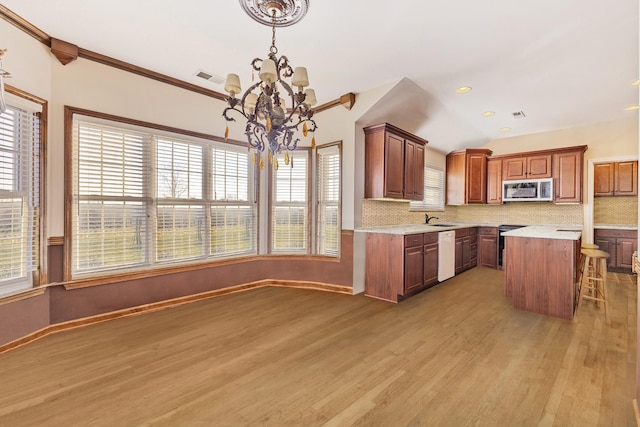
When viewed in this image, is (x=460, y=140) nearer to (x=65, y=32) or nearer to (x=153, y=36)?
(x=153, y=36)

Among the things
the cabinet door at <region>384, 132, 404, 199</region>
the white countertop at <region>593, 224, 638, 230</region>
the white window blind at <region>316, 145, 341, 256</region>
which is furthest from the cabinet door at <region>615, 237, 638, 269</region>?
the white window blind at <region>316, 145, 341, 256</region>

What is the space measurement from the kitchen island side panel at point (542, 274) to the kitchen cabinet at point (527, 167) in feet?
Result: 9.49

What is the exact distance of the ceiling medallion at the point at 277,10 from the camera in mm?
2148

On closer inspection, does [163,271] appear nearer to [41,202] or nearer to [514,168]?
[41,202]

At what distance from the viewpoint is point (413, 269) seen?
377 centimetres

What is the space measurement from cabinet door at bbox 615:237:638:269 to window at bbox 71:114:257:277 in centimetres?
655

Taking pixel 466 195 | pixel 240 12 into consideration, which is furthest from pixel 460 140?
pixel 240 12

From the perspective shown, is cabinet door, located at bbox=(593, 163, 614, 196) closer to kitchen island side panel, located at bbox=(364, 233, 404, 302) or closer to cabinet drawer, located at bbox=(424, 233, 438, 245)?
cabinet drawer, located at bbox=(424, 233, 438, 245)

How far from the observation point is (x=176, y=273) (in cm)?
349

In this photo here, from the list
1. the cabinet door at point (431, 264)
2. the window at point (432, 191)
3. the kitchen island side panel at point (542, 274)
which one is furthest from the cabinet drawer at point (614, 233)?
the cabinet door at point (431, 264)

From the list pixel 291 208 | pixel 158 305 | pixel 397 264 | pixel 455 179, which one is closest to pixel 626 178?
pixel 455 179

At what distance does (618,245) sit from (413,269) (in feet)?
14.7

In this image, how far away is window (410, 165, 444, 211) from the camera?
18.9 feet

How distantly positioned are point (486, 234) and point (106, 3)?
649cm
